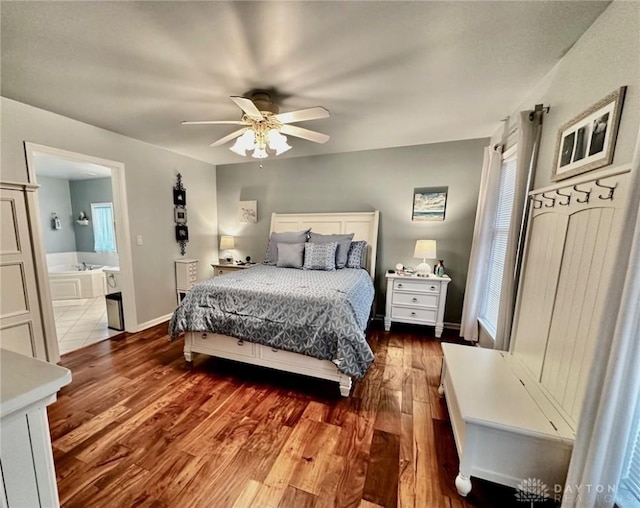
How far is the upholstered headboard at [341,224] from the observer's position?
11.9 feet

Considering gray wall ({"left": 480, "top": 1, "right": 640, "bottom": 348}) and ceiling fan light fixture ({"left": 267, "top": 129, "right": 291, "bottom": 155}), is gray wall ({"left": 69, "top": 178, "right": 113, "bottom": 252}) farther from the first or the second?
gray wall ({"left": 480, "top": 1, "right": 640, "bottom": 348})

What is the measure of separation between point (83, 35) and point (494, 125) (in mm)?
3442

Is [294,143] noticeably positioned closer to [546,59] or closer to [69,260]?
[546,59]

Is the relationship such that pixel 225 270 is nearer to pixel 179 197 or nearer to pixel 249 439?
pixel 179 197

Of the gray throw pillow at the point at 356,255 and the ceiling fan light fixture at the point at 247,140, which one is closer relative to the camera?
the ceiling fan light fixture at the point at 247,140

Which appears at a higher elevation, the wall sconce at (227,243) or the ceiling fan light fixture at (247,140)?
the ceiling fan light fixture at (247,140)

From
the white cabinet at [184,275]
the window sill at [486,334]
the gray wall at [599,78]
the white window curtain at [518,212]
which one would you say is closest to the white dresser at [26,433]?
the gray wall at [599,78]

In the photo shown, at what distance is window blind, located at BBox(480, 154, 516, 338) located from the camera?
2.54 meters

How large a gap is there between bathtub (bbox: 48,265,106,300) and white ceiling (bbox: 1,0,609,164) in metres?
3.53

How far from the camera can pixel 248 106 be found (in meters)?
1.74

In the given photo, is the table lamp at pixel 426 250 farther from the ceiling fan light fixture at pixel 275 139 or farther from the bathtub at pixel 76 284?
the bathtub at pixel 76 284

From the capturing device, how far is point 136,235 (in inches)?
129

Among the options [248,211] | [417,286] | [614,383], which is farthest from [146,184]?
[614,383]

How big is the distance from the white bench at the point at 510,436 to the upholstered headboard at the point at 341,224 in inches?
88.2
